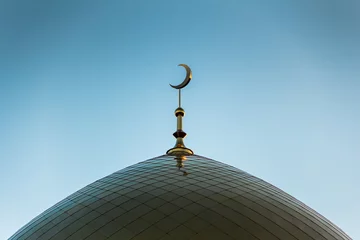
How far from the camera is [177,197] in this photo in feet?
27.9

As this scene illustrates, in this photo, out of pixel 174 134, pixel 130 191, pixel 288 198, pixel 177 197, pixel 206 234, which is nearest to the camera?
pixel 206 234

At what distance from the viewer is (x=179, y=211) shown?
7969mm

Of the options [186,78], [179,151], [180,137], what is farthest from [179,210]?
[186,78]

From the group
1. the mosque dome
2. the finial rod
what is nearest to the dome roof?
the mosque dome

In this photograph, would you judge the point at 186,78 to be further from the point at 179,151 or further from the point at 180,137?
the point at 179,151

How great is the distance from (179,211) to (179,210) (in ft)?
0.11

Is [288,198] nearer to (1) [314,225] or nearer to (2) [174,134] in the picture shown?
(1) [314,225]

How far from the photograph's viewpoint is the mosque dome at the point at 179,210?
24.7 ft

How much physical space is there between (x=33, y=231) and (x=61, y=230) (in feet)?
3.70

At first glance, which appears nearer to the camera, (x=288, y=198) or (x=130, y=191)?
(x=130, y=191)

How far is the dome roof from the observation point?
7539 millimetres

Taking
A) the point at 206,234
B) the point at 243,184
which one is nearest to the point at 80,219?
the point at 206,234

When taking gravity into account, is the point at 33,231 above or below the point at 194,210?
below

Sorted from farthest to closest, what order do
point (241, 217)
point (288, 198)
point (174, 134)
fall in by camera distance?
point (174, 134)
point (288, 198)
point (241, 217)
